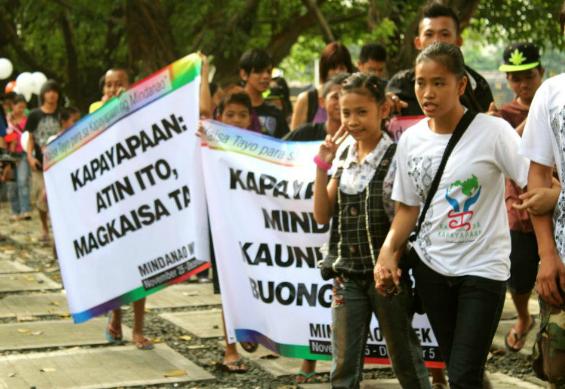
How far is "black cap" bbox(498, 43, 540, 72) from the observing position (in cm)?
737

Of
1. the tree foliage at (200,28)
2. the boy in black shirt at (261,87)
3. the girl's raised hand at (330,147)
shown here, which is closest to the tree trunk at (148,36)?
the tree foliage at (200,28)

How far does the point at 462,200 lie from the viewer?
461cm

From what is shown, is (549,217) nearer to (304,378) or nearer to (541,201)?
(541,201)

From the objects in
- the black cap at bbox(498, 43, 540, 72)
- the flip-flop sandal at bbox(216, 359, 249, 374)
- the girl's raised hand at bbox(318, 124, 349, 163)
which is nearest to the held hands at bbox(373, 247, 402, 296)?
the girl's raised hand at bbox(318, 124, 349, 163)

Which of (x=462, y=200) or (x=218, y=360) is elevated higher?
(x=462, y=200)

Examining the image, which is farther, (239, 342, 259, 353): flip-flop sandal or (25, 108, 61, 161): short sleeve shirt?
(25, 108, 61, 161): short sleeve shirt

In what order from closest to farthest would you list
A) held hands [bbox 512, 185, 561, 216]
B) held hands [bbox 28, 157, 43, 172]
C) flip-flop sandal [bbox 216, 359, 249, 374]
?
held hands [bbox 512, 185, 561, 216]
flip-flop sandal [bbox 216, 359, 249, 374]
held hands [bbox 28, 157, 43, 172]

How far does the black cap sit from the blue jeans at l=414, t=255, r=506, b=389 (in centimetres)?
301

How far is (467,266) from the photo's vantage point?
4551 mm

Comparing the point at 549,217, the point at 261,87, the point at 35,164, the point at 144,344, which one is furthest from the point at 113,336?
the point at 35,164

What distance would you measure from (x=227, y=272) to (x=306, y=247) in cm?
52

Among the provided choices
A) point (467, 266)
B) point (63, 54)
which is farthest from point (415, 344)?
point (63, 54)

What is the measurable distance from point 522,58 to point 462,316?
325cm

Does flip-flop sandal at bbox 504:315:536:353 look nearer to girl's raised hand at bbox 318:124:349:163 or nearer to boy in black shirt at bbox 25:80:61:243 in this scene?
girl's raised hand at bbox 318:124:349:163
